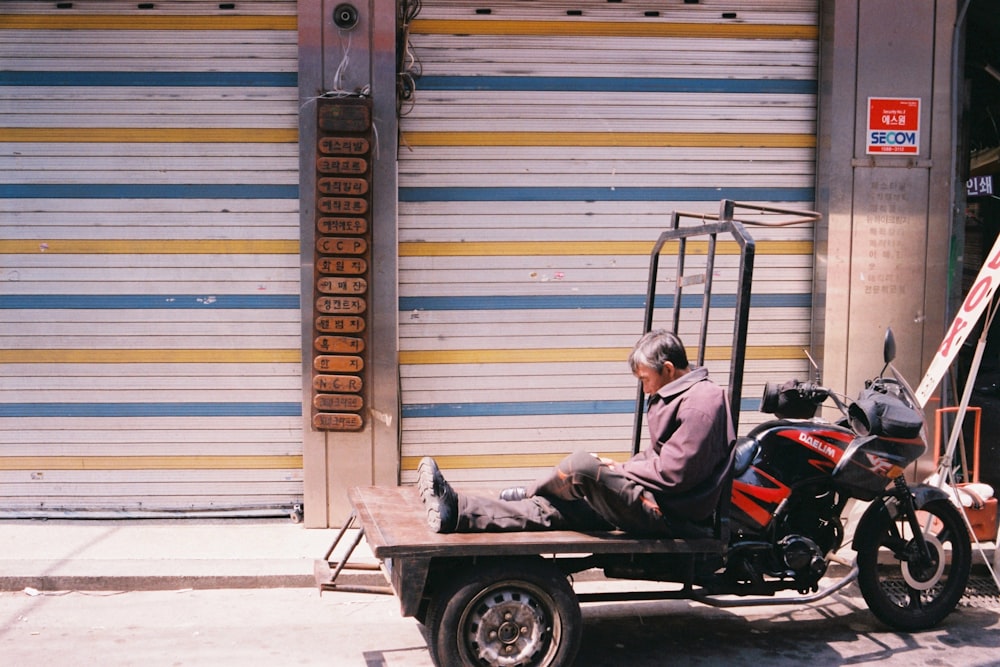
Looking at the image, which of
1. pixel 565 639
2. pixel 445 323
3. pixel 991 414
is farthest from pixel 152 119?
pixel 991 414

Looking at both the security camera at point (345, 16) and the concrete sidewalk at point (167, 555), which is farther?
the security camera at point (345, 16)

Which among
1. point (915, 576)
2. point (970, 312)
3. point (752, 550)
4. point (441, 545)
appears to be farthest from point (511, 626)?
point (970, 312)

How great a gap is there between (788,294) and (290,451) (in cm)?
395

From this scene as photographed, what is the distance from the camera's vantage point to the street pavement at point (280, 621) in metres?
4.79

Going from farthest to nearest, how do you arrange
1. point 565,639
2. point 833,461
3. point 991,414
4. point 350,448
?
point 991,414 → point 350,448 → point 833,461 → point 565,639

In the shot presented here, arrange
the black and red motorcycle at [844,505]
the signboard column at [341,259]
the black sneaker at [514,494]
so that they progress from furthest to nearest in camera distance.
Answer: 1. the signboard column at [341,259]
2. the black and red motorcycle at [844,505]
3. the black sneaker at [514,494]

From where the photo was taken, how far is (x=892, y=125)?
282 inches

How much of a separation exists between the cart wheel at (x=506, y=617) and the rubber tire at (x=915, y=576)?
1.80m

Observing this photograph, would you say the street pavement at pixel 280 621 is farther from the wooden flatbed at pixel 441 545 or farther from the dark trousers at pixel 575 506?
the dark trousers at pixel 575 506

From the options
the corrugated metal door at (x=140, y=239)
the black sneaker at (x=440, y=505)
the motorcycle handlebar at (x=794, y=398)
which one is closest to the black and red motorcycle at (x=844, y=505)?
the motorcycle handlebar at (x=794, y=398)

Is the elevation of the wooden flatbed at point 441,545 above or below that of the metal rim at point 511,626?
above

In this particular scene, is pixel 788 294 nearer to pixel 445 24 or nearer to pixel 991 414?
pixel 445 24

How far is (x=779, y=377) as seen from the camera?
740 cm

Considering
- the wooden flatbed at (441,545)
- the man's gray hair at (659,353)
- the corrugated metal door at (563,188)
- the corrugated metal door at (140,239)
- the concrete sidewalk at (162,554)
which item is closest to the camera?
the wooden flatbed at (441,545)
